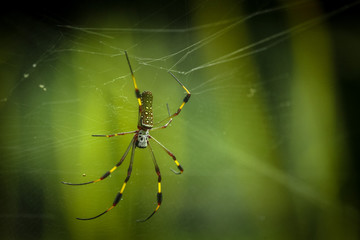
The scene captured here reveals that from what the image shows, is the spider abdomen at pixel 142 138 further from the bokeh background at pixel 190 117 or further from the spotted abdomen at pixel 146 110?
Result: the bokeh background at pixel 190 117

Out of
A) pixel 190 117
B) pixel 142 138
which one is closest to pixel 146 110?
pixel 142 138

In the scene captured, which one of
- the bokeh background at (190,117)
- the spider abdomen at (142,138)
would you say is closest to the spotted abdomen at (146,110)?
the spider abdomen at (142,138)

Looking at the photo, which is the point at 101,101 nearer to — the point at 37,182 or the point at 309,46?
the point at 37,182

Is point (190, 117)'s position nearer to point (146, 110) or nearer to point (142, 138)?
point (142, 138)

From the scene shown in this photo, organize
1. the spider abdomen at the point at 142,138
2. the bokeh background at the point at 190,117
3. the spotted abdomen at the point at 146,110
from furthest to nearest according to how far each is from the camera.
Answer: the bokeh background at the point at 190,117 → the spider abdomen at the point at 142,138 → the spotted abdomen at the point at 146,110

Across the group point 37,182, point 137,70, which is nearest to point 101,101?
point 137,70

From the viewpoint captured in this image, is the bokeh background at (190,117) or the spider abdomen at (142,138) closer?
the spider abdomen at (142,138)

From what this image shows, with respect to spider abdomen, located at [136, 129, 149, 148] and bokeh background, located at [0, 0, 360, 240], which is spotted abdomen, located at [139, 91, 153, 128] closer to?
spider abdomen, located at [136, 129, 149, 148]
